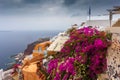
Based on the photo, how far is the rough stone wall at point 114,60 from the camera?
35.1 feet

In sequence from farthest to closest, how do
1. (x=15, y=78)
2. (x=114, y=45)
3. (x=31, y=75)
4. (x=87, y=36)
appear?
1. (x=15, y=78)
2. (x=31, y=75)
3. (x=87, y=36)
4. (x=114, y=45)

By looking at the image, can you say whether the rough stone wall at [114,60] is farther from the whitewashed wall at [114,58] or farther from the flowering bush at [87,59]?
the flowering bush at [87,59]

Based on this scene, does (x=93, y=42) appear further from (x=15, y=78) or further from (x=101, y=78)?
(x=15, y=78)

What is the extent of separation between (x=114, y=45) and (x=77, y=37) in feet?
11.4

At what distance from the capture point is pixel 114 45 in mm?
10922

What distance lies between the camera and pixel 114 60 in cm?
1083

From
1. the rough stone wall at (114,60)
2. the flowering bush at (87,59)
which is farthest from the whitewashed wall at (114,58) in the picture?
the flowering bush at (87,59)

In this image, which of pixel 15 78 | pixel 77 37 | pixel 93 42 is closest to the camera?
pixel 93 42

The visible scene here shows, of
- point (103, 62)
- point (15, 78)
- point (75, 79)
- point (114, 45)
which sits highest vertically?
point (114, 45)

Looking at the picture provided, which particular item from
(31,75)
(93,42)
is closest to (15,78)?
(31,75)

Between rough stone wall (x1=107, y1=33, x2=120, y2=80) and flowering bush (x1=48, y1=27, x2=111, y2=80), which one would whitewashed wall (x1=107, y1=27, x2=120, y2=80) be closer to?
rough stone wall (x1=107, y1=33, x2=120, y2=80)

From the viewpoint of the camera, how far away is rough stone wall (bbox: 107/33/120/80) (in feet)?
35.1

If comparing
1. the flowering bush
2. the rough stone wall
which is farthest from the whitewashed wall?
the flowering bush

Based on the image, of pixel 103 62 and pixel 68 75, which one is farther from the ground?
pixel 103 62
